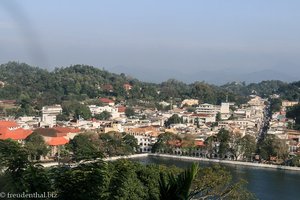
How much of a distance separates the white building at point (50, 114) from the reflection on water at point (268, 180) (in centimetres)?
573

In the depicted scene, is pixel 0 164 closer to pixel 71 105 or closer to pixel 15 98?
pixel 71 105

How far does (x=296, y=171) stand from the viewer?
1262 centimetres

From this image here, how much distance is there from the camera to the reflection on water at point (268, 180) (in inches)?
383

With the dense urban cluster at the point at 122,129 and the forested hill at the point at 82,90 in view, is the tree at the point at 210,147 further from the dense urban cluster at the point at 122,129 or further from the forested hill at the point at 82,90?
the forested hill at the point at 82,90

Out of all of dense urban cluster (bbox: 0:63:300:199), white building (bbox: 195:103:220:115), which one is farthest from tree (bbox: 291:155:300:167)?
white building (bbox: 195:103:220:115)

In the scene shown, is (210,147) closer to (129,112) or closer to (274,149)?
(274,149)

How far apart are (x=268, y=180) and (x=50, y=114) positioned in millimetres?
11278

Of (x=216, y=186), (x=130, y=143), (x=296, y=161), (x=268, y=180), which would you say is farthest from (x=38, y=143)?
(x=216, y=186)

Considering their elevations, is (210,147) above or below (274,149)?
below

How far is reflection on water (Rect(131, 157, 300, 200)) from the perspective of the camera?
9.72m

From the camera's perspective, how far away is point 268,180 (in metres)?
11.2

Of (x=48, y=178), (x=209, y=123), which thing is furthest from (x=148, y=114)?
(x=48, y=178)

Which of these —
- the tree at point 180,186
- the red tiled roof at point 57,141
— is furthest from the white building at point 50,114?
the tree at point 180,186

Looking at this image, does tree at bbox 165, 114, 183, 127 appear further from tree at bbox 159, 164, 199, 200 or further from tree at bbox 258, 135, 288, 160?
tree at bbox 159, 164, 199, 200
